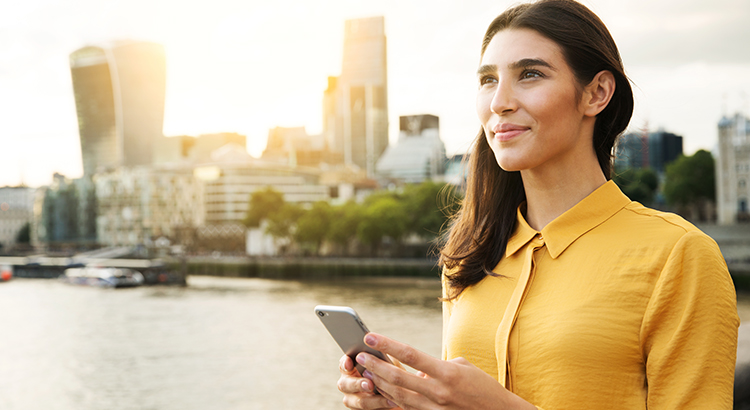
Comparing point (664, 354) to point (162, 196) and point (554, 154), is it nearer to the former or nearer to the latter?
point (554, 154)

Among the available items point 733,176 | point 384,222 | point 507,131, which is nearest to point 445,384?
point 507,131

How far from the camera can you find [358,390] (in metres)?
1.45

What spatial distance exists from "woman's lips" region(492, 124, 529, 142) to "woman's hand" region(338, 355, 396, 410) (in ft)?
1.90

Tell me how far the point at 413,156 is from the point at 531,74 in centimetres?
11129

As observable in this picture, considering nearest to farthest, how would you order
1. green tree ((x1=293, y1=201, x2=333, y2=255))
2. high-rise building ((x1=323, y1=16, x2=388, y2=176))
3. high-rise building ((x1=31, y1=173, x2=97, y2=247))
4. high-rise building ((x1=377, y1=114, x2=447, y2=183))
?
green tree ((x1=293, y1=201, x2=333, y2=255))
high-rise building ((x1=31, y1=173, x2=97, y2=247))
high-rise building ((x1=377, y1=114, x2=447, y2=183))
high-rise building ((x1=323, y1=16, x2=388, y2=176))

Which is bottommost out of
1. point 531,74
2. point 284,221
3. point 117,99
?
point 284,221

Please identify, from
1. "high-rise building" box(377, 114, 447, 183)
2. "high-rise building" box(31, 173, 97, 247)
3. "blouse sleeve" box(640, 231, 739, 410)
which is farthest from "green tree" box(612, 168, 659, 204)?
"high-rise building" box(31, 173, 97, 247)

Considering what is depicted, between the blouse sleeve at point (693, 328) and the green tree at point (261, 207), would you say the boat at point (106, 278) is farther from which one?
the blouse sleeve at point (693, 328)

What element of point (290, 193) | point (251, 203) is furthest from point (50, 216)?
point (251, 203)

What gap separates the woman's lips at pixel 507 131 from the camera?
145 cm

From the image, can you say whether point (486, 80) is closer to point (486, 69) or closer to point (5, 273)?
point (486, 69)

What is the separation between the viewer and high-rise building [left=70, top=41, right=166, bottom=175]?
104 m

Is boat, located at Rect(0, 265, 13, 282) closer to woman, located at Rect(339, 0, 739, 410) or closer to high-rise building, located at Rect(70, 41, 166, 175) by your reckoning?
high-rise building, located at Rect(70, 41, 166, 175)

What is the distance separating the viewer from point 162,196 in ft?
284
